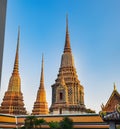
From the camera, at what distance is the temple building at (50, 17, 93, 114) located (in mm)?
24703

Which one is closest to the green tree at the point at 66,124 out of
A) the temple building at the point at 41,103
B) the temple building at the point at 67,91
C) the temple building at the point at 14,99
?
the temple building at the point at 67,91

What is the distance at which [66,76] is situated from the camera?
2689 centimetres

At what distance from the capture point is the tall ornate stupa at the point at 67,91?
24.7 meters

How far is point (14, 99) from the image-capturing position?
91.3 feet

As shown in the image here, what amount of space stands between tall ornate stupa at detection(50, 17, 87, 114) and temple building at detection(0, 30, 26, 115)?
4249 mm

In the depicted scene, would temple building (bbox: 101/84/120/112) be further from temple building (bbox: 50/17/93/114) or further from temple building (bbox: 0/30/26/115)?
temple building (bbox: 0/30/26/115)

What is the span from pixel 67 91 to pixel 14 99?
671 cm

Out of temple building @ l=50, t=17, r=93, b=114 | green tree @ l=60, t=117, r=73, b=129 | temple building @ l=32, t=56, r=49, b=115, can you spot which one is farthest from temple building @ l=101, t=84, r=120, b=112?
temple building @ l=32, t=56, r=49, b=115

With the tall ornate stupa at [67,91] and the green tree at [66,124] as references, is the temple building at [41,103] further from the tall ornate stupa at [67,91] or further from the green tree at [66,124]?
the green tree at [66,124]

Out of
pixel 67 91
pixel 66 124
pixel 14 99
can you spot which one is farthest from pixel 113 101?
pixel 14 99

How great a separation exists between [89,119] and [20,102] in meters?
12.4

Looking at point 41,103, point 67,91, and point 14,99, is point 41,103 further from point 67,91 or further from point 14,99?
point 67,91

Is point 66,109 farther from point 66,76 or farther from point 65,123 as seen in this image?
point 65,123

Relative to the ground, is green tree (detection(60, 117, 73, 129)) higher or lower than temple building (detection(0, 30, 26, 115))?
lower
